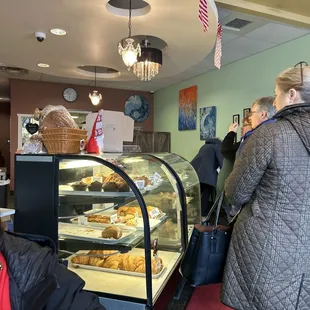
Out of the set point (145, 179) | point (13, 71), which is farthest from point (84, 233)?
point (13, 71)

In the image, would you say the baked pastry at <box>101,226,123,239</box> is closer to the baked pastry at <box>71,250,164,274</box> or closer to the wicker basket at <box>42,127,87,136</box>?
the baked pastry at <box>71,250,164,274</box>

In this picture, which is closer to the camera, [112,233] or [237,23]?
[112,233]

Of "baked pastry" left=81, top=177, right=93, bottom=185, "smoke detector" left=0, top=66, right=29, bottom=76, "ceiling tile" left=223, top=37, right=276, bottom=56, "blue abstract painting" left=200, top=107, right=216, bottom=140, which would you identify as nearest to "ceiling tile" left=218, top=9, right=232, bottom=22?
"ceiling tile" left=223, top=37, right=276, bottom=56

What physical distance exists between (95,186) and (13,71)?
6.23 meters

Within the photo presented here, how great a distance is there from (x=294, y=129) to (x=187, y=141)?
621cm

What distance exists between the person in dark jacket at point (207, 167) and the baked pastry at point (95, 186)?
226 cm

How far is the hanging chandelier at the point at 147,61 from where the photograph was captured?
4086 mm

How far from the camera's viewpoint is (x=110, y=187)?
1948 millimetres

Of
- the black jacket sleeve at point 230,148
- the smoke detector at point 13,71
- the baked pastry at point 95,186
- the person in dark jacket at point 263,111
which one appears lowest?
the baked pastry at point 95,186

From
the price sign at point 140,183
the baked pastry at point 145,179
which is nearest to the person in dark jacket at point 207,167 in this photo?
the baked pastry at point 145,179

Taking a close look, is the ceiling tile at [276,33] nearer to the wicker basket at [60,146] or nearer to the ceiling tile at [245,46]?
the ceiling tile at [245,46]

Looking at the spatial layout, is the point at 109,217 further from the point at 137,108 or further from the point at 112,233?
the point at 137,108

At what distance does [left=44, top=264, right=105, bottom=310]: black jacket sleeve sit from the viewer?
1035mm

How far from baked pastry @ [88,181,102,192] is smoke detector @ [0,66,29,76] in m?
6.03
